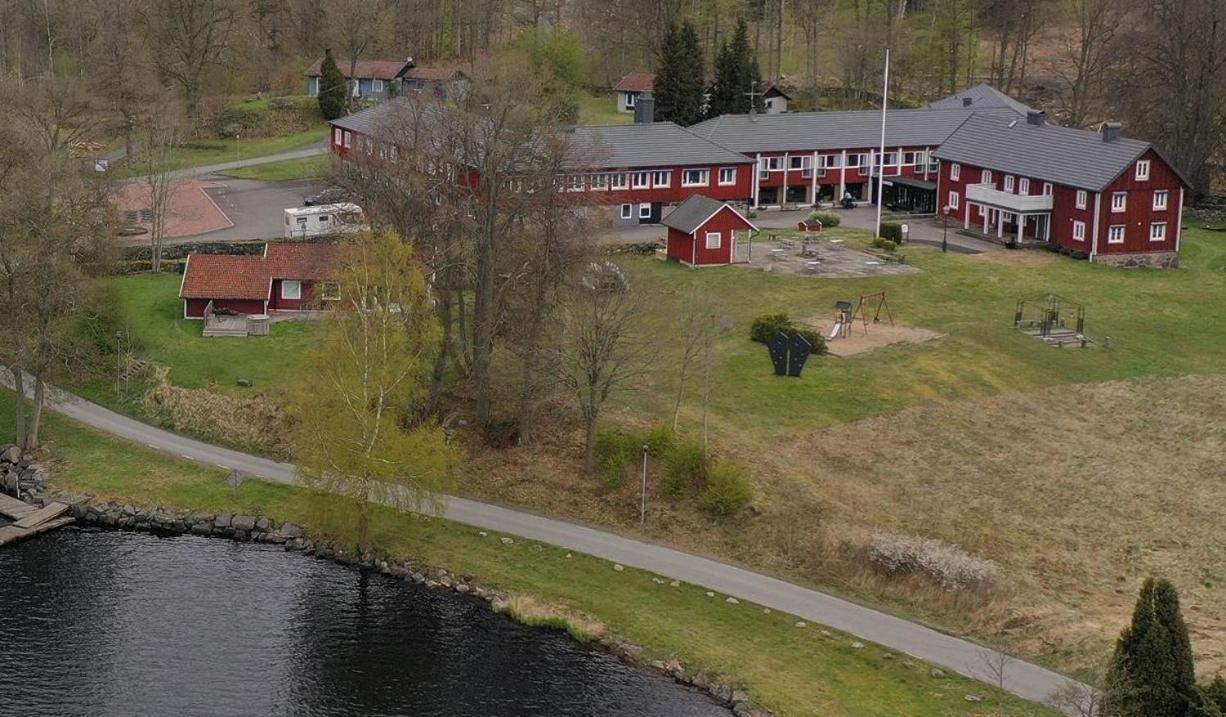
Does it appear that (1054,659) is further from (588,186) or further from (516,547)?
(588,186)

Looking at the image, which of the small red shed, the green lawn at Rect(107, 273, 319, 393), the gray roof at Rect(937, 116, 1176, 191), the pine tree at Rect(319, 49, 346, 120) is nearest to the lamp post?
the gray roof at Rect(937, 116, 1176, 191)

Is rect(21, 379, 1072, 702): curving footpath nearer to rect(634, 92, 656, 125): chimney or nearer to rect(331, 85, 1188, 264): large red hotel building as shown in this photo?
rect(331, 85, 1188, 264): large red hotel building

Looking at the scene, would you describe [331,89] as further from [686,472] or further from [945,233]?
[686,472]

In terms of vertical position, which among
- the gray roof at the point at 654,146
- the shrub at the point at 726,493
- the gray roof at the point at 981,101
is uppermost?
the gray roof at the point at 981,101

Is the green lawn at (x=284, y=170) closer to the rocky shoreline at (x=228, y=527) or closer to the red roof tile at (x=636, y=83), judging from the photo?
the red roof tile at (x=636, y=83)

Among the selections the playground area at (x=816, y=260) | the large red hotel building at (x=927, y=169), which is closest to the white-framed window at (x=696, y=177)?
the large red hotel building at (x=927, y=169)
